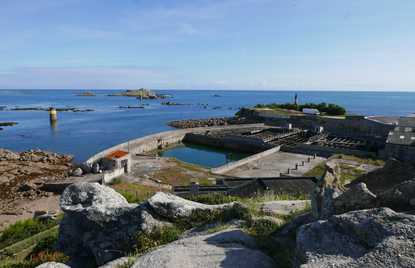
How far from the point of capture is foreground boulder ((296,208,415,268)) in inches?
106

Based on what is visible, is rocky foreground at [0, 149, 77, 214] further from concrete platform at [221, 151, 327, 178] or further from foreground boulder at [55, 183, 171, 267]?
concrete platform at [221, 151, 327, 178]

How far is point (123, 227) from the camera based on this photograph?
5.82 metres

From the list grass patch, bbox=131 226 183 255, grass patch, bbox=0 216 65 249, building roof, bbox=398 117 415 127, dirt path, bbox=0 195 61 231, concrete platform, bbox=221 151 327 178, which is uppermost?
grass patch, bbox=131 226 183 255

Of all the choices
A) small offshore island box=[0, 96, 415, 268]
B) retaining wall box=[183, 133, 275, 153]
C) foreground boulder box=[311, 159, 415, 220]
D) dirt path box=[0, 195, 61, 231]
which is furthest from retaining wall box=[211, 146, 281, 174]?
foreground boulder box=[311, 159, 415, 220]

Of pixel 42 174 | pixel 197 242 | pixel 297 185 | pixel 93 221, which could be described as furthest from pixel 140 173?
pixel 197 242

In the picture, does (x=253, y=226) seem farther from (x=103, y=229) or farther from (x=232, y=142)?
(x=232, y=142)

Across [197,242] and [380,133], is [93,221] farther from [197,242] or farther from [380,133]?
[380,133]

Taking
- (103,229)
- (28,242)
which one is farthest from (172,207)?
(28,242)

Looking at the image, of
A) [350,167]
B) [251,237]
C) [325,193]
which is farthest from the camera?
[350,167]

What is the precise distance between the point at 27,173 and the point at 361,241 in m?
36.6

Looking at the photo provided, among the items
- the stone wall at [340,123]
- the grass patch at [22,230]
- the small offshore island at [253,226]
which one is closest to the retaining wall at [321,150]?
the stone wall at [340,123]

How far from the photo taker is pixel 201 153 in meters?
48.2

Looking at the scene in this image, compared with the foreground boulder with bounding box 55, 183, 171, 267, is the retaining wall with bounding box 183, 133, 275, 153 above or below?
below

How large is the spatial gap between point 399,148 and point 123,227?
35935 mm
